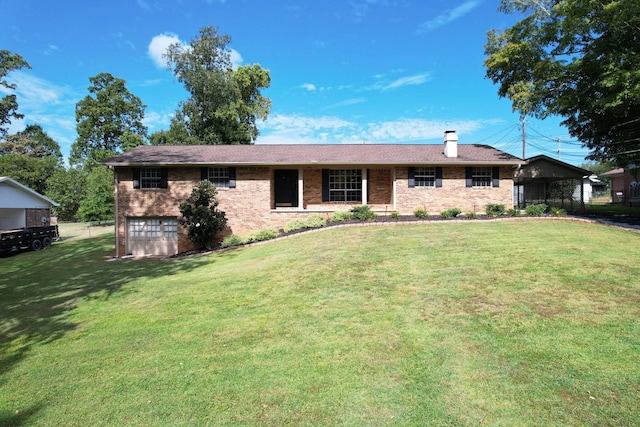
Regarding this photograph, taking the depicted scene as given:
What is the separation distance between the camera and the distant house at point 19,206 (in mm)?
21203

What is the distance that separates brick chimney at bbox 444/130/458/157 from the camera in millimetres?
17469

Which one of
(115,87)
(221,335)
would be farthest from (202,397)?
(115,87)

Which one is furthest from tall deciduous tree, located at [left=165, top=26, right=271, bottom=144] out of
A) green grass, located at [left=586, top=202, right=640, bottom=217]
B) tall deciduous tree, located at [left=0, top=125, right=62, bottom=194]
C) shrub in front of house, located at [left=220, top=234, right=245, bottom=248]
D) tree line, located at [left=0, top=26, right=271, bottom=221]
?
green grass, located at [left=586, top=202, right=640, bottom=217]

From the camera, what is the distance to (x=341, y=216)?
1550cm

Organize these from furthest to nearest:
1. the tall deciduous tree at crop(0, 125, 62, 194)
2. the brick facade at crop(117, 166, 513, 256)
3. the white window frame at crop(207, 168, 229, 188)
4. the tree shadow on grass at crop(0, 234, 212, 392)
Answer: the tall deciduous tree at crop(0, 125, 62, 194) < the white window frame at crop(207, 168, 229, 188) < the brick facade at crop(117, 166, 513, 256) < the tree shadow on grass at crop(0, 234, 212, 392)

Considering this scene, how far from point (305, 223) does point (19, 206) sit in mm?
20985

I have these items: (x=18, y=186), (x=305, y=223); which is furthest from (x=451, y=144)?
(x=18, y=186)

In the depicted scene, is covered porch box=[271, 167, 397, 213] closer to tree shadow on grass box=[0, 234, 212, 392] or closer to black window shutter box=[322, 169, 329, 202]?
black window shutter box=[322, 169, 329, 202]

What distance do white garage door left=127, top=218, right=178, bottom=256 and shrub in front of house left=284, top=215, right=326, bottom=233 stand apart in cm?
627

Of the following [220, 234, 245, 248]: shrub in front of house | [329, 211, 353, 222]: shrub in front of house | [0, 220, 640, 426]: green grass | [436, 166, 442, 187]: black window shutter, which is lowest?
[0, 220, 640, 426]: green grass

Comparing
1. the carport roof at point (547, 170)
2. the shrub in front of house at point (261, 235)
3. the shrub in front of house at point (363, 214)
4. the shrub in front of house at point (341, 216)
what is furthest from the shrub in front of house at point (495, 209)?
the shrub in front of house at point (261, 235)

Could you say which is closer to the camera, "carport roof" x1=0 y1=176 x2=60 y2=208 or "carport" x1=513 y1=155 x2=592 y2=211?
"carport roof" x1=0 y1=176 x2=60 y2=208

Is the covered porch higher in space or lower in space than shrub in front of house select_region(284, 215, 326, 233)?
higher

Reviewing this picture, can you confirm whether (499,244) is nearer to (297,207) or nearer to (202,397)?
(202,397)
